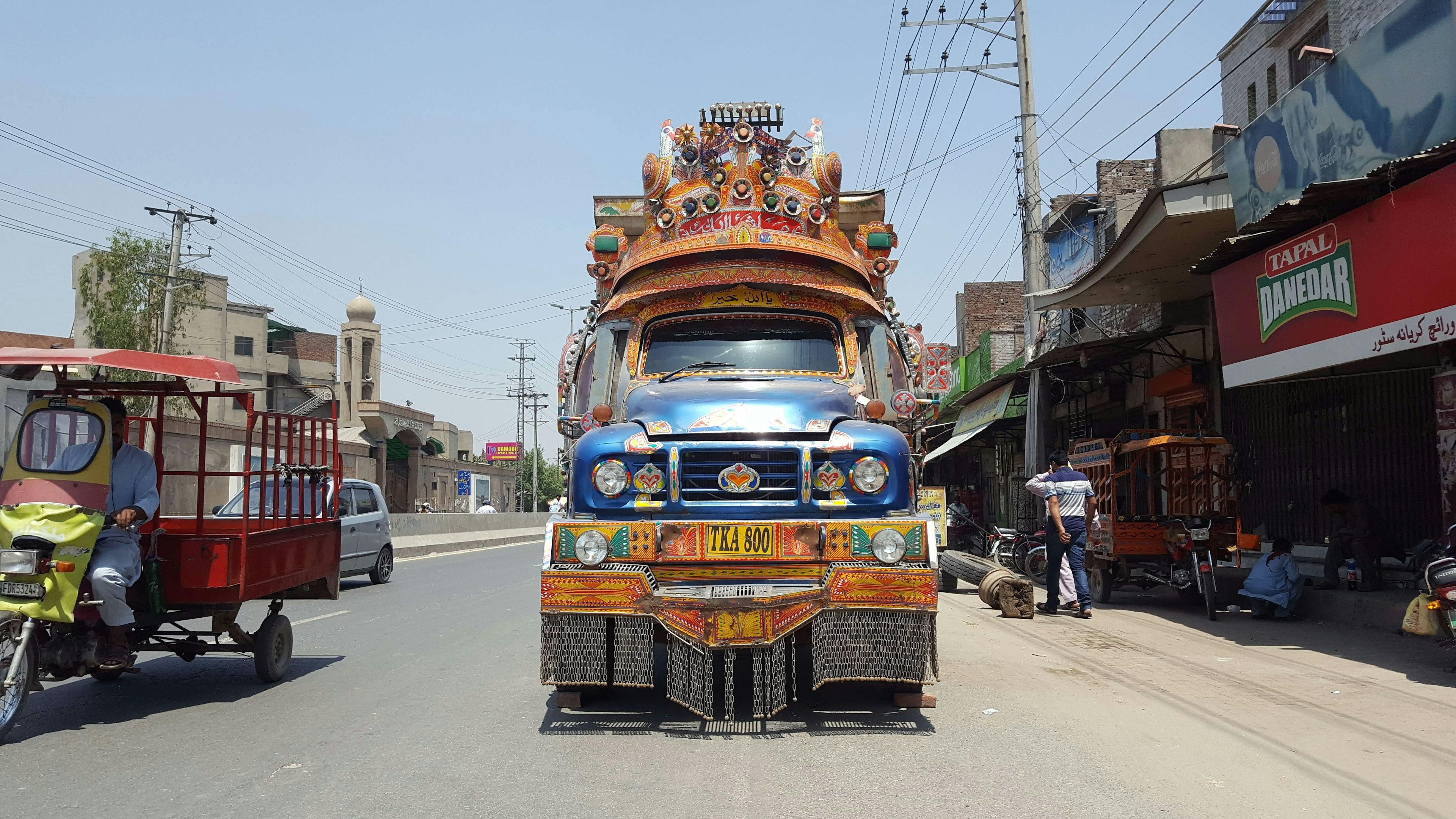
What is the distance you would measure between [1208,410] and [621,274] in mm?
11940

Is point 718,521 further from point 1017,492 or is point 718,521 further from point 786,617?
point 1017,492

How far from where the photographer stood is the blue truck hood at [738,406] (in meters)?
6.47

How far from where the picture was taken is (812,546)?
6.18 m

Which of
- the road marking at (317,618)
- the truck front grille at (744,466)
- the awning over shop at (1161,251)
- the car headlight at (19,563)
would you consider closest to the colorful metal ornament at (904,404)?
the truck front grille at (744,466)

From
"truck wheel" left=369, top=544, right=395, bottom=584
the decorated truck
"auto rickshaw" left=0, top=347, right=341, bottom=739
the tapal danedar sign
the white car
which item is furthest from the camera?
"truck wheel" left=369, top=544, right=395, bottom=584

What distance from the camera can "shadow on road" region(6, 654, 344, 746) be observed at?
6664 mm

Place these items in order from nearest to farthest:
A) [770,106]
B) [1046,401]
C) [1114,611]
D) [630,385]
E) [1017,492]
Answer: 1. [630,385]
2. [770,106]
3. [1114,611]
4. [1046,401]
5. [1017,492]

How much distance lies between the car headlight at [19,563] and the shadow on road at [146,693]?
0.97m

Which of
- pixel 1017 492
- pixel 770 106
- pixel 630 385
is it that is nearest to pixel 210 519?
pixel 630 385

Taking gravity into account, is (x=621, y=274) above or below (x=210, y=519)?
above

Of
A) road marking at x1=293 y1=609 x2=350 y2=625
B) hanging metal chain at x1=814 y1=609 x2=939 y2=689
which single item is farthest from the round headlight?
road marking at x1=293 y1=609 x2=350 y2=625

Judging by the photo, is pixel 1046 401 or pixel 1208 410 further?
pixel 1046 401

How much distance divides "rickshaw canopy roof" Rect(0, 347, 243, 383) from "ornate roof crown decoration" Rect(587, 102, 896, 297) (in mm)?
3088

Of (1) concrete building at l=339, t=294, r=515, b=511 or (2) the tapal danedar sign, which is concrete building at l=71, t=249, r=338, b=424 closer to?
(1) concrete building at l=339, t=294, r=515, b=511
